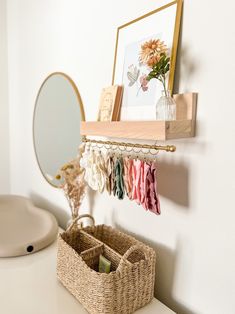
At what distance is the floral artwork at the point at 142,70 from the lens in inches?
33.6

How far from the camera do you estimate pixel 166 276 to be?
3.06 ft

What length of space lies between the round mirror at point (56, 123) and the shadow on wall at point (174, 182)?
566mm

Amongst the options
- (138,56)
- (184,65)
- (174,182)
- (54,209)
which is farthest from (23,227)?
(184,65)

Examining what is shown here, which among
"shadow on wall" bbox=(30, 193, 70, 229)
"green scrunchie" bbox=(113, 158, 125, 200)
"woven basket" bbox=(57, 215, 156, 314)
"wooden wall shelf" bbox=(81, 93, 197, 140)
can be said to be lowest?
"shadow on wall" bbox=(30, 193, 70, 229)

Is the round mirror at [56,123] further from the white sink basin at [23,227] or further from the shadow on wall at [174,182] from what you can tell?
the shadow on wall at [174,182]

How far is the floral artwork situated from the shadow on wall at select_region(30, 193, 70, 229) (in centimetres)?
85

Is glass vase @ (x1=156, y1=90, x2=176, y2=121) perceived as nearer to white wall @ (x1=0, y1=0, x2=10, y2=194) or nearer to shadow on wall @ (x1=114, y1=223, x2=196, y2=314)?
shadow on wall @ (x1=114, y1=223, x2=196, y2=314)

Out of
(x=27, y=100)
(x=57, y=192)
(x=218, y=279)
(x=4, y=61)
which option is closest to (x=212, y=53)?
(x=218, y=279)

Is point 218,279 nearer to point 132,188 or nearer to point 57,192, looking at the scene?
point 132,188

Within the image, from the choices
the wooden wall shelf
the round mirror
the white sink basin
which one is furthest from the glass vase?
the white sink basin

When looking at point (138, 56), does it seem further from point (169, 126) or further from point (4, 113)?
point (4, 113)

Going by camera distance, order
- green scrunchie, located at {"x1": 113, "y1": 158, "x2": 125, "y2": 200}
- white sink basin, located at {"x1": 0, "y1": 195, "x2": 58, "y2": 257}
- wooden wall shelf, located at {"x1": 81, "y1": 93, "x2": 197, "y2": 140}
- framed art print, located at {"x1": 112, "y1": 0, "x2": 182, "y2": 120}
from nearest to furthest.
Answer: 1. wooden wall shelf, located at {"x1": 81, "y1": 93, "x2": 197, "y2": 140}
2. framed art print, located at {"x1": 112, "y1": 0, "x2": 182, "y2": 120}
3. green scrunchie, located at {"x1": 113, "y1": 158, "x2": 125, "y2": 200}
4. white sink basin, located at {"x1": 0, "y1": 195, "x2": 58, "y2": 257}

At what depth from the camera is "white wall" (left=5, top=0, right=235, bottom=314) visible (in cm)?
73

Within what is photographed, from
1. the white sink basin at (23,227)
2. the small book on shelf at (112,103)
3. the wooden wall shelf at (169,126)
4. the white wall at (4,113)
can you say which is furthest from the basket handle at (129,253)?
the white wall at (4,113)
